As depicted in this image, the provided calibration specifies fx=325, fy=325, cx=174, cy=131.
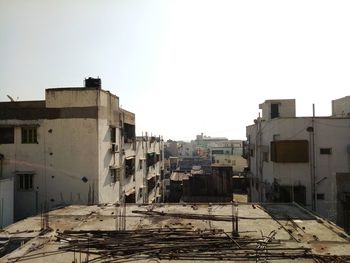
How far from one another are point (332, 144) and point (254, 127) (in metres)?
8.98

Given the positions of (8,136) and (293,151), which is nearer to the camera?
(8,136)

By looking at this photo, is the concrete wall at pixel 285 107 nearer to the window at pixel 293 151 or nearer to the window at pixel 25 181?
the window at pixel 293 151

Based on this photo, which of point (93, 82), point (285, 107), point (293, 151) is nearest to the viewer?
point (93, 82)

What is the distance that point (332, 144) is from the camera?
2648 centimetres

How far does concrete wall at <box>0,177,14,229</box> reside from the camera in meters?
20.4

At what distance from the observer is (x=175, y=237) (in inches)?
507

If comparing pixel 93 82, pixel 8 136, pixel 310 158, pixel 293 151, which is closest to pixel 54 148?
pixel 8 136

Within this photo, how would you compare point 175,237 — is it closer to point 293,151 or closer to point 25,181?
point 25,181

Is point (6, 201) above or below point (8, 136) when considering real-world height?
below

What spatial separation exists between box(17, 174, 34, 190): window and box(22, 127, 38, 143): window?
256 cm

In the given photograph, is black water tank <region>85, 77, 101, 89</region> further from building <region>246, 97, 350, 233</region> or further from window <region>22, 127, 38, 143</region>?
building <region>246, 97, 350, 233</region>

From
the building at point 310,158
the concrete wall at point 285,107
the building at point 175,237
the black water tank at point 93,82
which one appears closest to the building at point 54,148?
the black water tank at point 93,82

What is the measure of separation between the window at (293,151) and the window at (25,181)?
1908cm

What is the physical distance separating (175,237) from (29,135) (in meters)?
15.8
